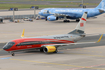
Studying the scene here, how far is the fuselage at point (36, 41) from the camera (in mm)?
41938

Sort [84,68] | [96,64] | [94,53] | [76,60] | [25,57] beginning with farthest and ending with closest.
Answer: [94,53], [25,57], [76,60], [96,64], [84,68]

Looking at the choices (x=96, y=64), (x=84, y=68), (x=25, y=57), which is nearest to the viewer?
(x=84, y=68)

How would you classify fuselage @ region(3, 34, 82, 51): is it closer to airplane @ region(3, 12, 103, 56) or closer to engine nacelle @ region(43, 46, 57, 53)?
airplane @ region(3, 12, 103, 56)

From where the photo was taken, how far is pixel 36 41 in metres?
43.8

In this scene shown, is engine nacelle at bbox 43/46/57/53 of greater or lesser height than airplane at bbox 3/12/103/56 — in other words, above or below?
below

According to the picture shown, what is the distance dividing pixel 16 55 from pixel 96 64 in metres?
14.9

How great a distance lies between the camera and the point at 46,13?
110 metres

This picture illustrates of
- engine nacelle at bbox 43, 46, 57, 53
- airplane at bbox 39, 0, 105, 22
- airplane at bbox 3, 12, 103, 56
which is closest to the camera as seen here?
airplane at bbox 3, 12, 103, 56

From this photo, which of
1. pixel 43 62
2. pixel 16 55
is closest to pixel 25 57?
pixel 16 55

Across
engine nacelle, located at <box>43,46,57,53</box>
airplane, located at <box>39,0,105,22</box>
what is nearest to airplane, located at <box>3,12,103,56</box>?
engine nacelle, located at <box>43,46,57,53</box>

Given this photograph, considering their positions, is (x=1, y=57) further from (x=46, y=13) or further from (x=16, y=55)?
(x=46, y=13)

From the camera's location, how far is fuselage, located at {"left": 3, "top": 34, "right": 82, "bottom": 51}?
138 ft

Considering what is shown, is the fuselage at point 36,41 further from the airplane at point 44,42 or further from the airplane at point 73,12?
the airplane at point 73,12

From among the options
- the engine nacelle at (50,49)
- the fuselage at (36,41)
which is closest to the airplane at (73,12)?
the fuselage at (36,41)
